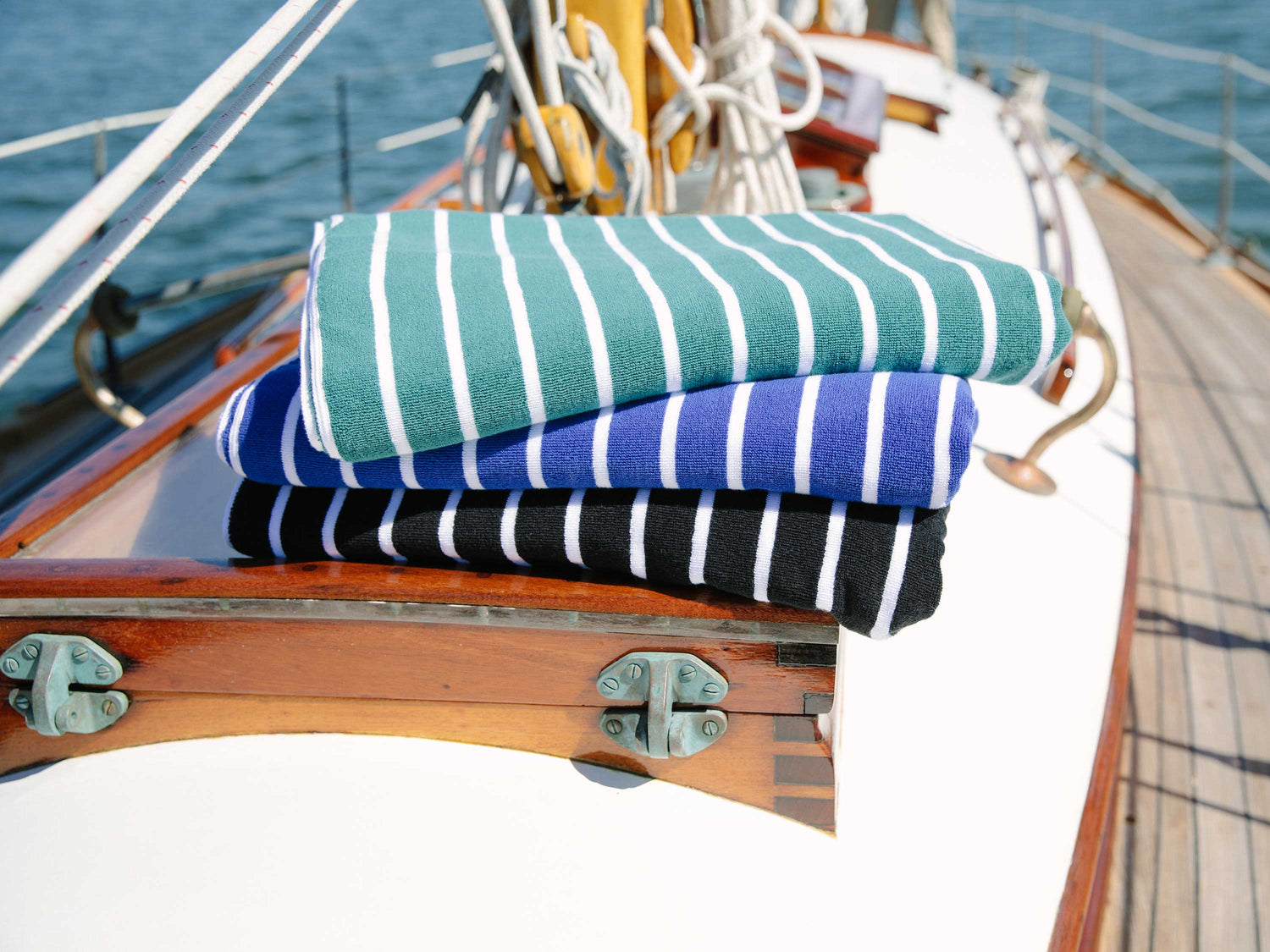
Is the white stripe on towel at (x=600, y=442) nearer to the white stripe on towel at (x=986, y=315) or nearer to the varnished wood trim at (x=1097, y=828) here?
the white stripe on towel at (x=986, y=315)

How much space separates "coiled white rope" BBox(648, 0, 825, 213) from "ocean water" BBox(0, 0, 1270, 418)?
132 cm

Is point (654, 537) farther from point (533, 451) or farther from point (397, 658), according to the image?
point (397, 658)

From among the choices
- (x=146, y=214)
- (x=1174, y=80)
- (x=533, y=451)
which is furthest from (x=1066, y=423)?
(x=1174, y=80)

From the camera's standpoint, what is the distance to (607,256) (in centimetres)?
71

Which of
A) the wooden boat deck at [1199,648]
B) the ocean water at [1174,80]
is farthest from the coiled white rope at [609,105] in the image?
the ocean water at [1174,80]

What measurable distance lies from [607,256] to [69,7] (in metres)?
11.1

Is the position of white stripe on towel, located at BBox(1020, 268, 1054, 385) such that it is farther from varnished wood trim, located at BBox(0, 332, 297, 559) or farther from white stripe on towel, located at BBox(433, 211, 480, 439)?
varnished wood trim, located at BBox(0, 332, 297, 559)

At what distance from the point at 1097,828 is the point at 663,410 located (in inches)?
20.0

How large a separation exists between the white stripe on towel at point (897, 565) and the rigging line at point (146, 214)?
0.45 m

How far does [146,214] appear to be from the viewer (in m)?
0.62

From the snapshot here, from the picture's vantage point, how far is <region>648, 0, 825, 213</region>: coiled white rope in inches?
47.9

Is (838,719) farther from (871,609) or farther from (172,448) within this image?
(172,448)

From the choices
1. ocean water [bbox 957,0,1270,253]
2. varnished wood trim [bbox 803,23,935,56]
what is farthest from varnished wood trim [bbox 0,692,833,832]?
ocean water [bbox 957,0,1270,253]

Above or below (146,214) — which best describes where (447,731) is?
below
